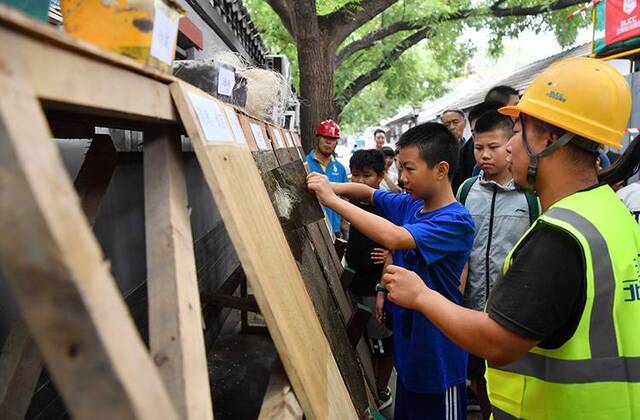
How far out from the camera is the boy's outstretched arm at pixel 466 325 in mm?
1313

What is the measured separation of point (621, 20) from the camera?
691 centimetres

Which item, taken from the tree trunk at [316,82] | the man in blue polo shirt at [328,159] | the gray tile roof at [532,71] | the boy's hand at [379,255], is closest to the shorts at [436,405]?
the boy's hand at [379,255]

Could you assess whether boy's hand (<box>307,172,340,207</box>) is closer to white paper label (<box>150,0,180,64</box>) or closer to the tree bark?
white paper label (<box>150,0,180,64</box>)

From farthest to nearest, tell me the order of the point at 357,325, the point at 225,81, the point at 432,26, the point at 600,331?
the point at 432,26
the point at 357,325
the point at 225,81
the point at 600,331

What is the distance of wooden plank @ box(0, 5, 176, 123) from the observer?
584 mm

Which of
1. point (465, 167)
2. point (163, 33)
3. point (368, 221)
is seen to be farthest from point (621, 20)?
point (163, 33)

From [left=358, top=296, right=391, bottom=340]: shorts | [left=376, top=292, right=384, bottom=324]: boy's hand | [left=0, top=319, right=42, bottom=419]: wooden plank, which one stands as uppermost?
[left=0, top=319, right=42, bottom=419]: wooden plank

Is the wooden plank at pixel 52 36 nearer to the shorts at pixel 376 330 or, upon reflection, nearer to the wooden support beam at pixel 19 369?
the wooden support beam at pixel 19 369

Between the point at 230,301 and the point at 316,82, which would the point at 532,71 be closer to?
the point at 316,82

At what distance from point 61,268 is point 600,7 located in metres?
8.76

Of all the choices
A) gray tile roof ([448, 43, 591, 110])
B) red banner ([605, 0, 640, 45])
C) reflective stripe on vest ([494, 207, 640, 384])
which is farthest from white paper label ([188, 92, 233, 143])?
gray tile roof ([448, 43, 591, 110])

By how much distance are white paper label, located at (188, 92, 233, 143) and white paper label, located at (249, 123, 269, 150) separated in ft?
1.77

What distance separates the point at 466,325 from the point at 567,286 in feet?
0.97

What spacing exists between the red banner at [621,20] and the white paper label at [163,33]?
7537mm
